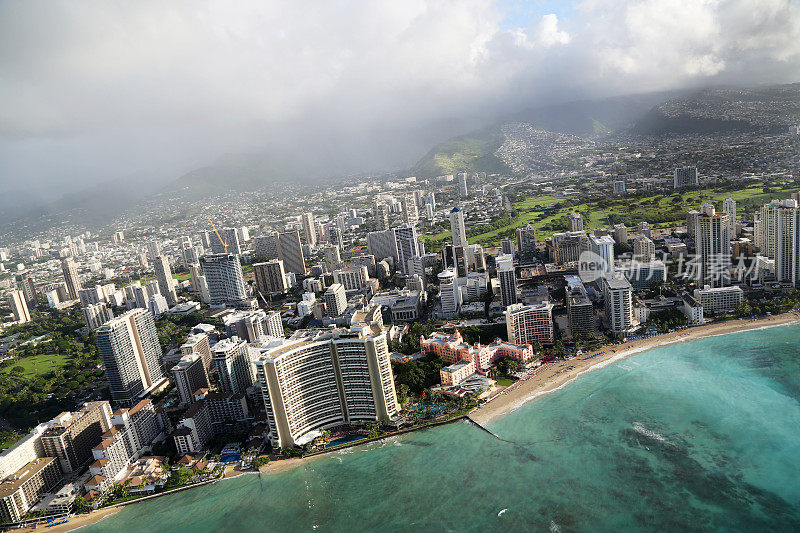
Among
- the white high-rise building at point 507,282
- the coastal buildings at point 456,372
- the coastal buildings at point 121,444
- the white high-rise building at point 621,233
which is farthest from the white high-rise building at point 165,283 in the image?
the white high-rise building at point 621,233

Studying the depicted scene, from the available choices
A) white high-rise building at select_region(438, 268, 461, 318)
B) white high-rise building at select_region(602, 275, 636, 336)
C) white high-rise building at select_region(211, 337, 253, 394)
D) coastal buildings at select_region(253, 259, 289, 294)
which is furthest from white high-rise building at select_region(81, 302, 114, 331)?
white high-rise building at select_region(602, 275, 636, 336)

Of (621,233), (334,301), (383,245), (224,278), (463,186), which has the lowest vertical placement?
(334,301)

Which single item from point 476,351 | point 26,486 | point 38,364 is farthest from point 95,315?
point 476,351

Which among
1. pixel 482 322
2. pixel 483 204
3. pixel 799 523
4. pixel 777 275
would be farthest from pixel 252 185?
pixel 799 523

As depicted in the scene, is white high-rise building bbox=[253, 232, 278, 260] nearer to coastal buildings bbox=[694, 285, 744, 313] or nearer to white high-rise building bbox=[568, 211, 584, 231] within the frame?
white high-rise building bbox=[568, 211, 584, 231]

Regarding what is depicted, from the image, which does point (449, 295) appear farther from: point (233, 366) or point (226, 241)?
→ point (226, 241)

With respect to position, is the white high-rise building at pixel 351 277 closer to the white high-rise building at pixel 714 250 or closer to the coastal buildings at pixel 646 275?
→ the coastal buildings at pixel 646 275

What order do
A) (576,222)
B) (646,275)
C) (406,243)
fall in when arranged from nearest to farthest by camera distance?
(646,275) < (576,222) < (406,243)
